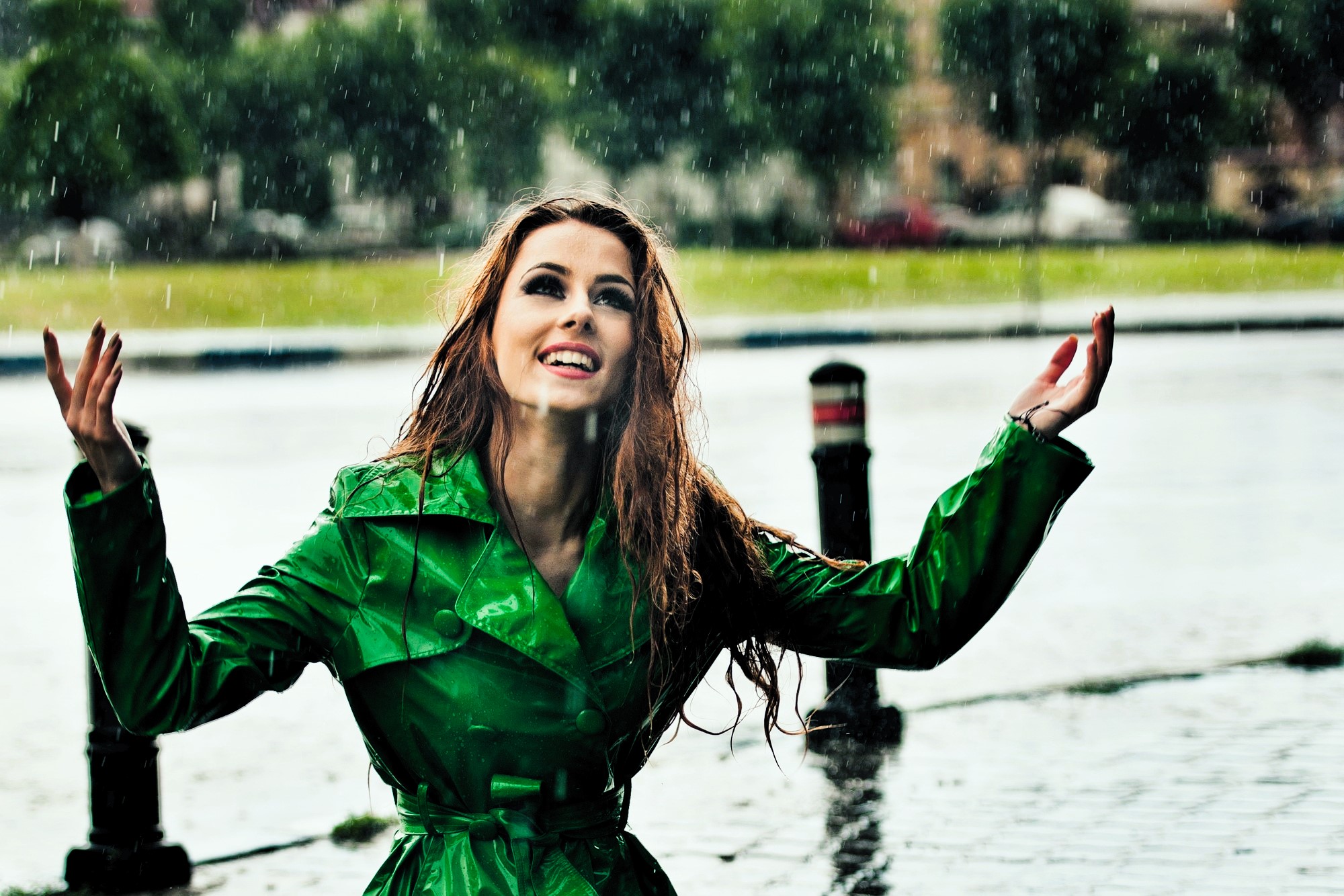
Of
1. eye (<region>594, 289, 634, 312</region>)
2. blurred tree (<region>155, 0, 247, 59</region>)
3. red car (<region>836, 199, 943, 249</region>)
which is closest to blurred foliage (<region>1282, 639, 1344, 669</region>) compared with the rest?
eye (<region>594, 289, 634, 312</region>)

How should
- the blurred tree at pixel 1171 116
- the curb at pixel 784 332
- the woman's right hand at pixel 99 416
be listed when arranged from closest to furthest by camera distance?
1. the woman's right hand at pixel 99 416
2. the curb at pixel 784 332
3. the blurred tree at pixel 1171 116

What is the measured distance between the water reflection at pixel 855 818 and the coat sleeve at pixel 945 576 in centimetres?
226

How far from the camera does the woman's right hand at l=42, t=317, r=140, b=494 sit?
77.5 inches

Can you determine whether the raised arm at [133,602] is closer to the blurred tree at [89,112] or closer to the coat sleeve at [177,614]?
the coat sleeve at [177,614]

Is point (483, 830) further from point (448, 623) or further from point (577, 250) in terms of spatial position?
point (577, 250)

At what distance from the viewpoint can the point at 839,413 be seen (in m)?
5.81

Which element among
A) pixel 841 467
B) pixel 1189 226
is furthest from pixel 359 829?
pixel 1189 226

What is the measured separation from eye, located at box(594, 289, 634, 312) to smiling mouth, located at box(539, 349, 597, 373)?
0.12 metres

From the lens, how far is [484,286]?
8.38 feet

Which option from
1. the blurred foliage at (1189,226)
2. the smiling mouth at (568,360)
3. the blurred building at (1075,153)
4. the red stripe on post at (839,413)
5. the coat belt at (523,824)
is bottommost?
the coat belt at (523,824)

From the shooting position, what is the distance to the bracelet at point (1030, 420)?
2.32 meters

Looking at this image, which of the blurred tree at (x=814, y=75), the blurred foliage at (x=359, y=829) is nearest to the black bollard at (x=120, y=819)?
the blurred foliage at (x=359, y=829)

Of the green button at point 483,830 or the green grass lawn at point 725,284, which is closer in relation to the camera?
the green button at point 483,830

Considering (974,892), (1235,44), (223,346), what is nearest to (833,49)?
(1235,44)
